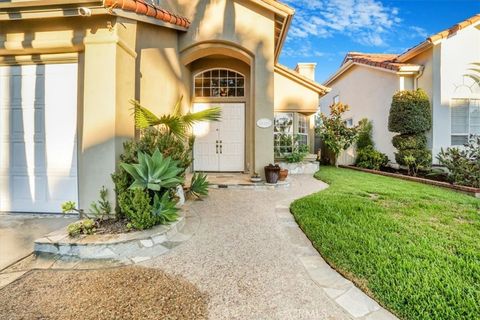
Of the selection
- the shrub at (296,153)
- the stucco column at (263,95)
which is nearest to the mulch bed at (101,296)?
the stucco column at (263,95)

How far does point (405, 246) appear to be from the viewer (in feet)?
11.9

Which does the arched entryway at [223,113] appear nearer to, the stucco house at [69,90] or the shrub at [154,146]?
the stucco house at [69,90]

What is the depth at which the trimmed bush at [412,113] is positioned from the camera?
34.2 ft

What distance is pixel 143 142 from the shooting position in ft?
16.0

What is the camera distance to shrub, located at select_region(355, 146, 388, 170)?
40.9 feet

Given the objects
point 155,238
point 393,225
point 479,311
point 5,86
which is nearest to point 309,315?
point 479,311

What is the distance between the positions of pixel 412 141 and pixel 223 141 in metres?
7.96

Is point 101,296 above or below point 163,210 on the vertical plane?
below

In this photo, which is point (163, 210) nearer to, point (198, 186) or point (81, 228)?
point (81, 228)

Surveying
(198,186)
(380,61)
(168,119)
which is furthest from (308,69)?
(168,119)

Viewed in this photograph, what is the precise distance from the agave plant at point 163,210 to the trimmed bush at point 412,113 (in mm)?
10457

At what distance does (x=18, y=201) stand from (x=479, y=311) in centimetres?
773

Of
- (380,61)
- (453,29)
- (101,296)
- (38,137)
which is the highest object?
(453,29)

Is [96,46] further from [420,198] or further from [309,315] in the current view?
[420,198]
